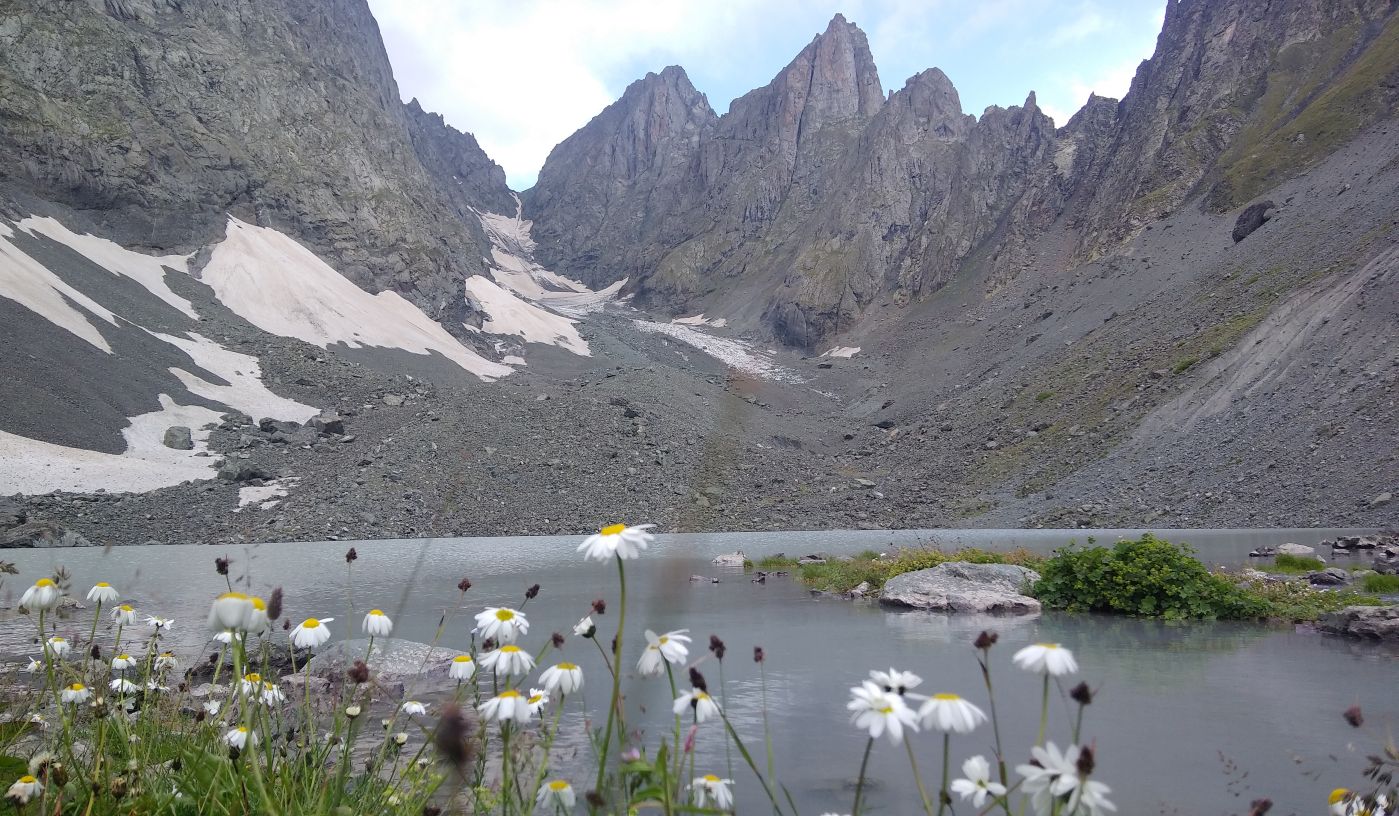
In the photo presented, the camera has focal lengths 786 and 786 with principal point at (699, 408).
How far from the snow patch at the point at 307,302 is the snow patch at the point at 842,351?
4642cm

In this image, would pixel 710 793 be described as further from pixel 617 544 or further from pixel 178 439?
pixel 178 439

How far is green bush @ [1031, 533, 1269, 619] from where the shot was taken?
11734 millimetres

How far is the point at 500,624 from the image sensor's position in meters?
2.59

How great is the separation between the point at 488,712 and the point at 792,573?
62.4 ft

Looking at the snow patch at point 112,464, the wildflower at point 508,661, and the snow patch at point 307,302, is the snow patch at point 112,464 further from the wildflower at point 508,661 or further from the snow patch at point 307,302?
the wildflower at point 508,661

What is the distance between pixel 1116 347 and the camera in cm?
5694

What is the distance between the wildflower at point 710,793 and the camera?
234cm

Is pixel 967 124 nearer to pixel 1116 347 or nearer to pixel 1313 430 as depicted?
pixel 1116 347

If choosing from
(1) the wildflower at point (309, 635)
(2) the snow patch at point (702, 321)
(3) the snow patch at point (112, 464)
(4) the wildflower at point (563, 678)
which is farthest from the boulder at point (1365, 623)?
(2) the snow patch at point (702, 321)

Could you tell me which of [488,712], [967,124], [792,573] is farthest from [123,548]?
[967,124]

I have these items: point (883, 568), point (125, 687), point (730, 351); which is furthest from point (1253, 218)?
point (125, 687)

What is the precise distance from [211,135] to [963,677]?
87720 mm

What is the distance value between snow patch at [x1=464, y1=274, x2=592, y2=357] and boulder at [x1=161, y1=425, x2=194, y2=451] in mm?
52202

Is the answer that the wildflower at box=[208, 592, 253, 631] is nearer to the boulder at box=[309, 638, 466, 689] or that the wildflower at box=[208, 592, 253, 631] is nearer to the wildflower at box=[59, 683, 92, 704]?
the wildflower at box=[59, 683, 92, 704]
